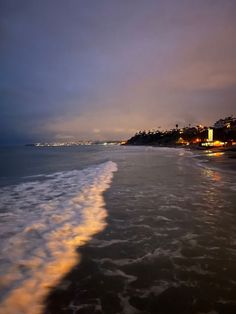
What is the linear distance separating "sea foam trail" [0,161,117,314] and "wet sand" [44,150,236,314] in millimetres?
357

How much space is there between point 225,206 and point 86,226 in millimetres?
5689

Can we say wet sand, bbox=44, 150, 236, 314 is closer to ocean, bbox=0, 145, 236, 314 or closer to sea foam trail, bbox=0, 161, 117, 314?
ocean, bbox=0, 145, 236, 314

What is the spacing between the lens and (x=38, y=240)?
7.33 meters

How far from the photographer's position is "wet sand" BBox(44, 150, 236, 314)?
14.1 feet

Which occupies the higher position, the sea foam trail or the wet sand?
the wet sand

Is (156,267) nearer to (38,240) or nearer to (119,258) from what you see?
(119,258)

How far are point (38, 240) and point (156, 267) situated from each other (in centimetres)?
349

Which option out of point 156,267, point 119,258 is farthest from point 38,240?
point 156,267

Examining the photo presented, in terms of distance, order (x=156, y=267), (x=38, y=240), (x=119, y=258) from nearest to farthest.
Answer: (x=156, y=267) < (x=119, y=258) < (x=38, y=240)

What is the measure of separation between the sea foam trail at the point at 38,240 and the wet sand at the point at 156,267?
36 cm

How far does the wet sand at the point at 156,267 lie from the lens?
14.1 ft

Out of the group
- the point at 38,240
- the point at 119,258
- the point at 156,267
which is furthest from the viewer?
the point at 38,240

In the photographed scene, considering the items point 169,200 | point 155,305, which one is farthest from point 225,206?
point 155,305

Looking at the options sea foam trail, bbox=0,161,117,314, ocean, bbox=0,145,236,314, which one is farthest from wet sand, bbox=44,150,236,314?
sea foam trail, bbox=0,161,117,314
